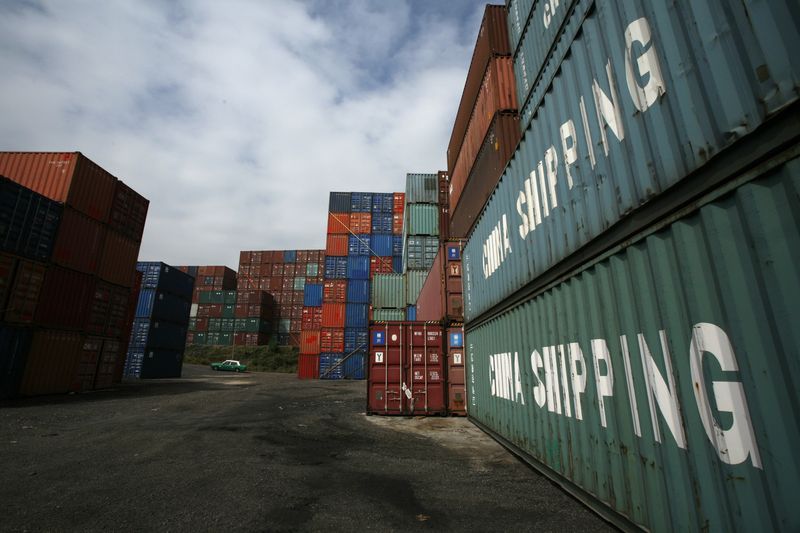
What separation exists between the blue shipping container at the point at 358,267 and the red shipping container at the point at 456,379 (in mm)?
24486

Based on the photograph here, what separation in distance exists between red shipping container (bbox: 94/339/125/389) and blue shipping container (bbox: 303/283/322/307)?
70.1 feet

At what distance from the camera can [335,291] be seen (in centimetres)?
3528

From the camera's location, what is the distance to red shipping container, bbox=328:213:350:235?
37.4 m

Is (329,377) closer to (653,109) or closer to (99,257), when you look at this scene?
(99,257)

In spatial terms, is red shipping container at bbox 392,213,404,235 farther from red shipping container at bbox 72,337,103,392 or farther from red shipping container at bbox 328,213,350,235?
red shipping container at bbox 72,337,103,392

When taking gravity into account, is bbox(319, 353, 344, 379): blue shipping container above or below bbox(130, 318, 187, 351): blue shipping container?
below

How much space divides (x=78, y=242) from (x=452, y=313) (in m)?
16.3

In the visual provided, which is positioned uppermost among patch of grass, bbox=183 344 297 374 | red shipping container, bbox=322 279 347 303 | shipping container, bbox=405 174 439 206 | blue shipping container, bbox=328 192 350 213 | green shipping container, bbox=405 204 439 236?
blue shipping container, bbox=328 192 350 213

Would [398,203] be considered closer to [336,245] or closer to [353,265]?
[336,245]

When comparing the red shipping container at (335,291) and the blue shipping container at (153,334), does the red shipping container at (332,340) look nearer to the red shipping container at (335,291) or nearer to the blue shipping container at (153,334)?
the red shipping container at (335,291)

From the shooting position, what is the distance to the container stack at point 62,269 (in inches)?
531

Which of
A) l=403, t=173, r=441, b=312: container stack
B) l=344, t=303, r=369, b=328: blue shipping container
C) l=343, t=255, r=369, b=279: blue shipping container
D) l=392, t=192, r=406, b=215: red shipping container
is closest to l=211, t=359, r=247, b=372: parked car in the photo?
l=344, t=303, r=369, b=328: blue shipping container

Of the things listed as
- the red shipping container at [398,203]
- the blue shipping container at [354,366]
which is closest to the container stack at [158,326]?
the blue shipping container at [354,366]

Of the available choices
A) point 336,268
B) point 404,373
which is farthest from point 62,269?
point 336,268
